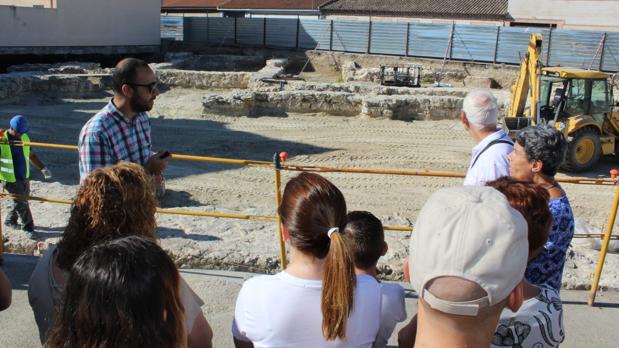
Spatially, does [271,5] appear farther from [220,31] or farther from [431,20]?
[431,20]

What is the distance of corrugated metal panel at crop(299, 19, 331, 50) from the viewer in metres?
30.5

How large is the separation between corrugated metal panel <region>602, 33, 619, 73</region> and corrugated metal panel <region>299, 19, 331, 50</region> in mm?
12975

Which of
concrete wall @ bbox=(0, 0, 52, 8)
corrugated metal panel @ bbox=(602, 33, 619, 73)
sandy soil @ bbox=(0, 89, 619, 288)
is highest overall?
concrete wall @ bbox=(0, 0, 52, 8)

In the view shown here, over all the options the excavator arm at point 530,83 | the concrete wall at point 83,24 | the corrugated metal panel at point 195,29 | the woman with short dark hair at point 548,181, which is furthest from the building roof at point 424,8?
the woman with short dark hair at point 548,181

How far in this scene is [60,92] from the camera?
19188 mm

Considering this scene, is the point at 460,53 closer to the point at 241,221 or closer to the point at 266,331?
the point at 241,221

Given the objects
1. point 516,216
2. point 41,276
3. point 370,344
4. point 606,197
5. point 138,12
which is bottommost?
point 606,197

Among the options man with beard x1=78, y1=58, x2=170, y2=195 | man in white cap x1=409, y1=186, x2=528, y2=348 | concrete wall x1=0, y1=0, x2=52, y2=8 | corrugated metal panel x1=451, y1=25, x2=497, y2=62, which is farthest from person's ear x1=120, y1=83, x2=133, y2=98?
concrete wall x1=0, y1=0, x2=52, y2=8

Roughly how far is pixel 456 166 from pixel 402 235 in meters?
7.30

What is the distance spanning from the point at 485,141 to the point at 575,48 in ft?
76.9

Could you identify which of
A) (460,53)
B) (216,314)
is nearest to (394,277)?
(216,314)

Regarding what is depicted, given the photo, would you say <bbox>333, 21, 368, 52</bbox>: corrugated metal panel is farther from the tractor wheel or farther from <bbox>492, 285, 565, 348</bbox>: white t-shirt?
<bbox>492, 285, 565, 348</bbox>: white t-shirt

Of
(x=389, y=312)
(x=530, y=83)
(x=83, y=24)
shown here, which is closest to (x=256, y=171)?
(x=530, y=83)

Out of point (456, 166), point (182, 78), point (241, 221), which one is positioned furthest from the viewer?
point (182, 78)
